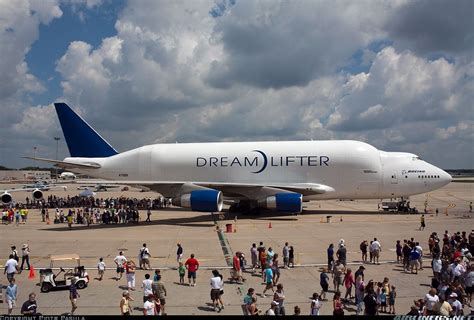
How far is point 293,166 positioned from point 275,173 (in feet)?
5.34

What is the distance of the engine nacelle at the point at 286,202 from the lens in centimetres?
Result: 2873

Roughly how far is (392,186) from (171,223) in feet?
57.7

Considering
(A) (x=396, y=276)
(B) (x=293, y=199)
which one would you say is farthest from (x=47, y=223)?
(A) (x=396, y=276)

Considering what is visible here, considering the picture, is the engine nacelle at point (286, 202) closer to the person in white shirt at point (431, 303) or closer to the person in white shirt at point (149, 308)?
the person in white shirt at point (431, 303)

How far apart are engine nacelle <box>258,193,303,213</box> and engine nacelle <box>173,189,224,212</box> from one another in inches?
159

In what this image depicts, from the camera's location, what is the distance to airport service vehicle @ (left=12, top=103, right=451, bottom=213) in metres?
29.9

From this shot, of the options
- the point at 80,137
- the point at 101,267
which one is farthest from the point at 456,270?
the point at 80,137

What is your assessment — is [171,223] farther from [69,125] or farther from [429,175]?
[429,175]

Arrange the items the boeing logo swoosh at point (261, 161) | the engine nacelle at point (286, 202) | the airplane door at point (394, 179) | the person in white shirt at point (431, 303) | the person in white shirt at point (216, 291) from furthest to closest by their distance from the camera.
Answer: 1. the boeing logo swoosh at point (261, 161)
2. the airplane door at point (394, 179)
3. the engine nacelle at point (286, 202)
4. the person in white shirt at point (216, 291)
5. the person in white shirt at point (431, 303)

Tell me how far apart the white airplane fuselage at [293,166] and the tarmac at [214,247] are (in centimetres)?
269

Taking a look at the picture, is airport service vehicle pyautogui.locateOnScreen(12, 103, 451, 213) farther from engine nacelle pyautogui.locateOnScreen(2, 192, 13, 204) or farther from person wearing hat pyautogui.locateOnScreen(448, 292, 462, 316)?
person wearing hat pyautogui.locateOnScreen(448, 292, 462, 316)

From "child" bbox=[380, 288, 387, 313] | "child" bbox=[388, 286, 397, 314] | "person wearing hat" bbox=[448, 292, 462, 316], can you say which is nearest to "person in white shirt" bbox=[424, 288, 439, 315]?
"person wearing hat" bbox=[448, 292, 462, 316]

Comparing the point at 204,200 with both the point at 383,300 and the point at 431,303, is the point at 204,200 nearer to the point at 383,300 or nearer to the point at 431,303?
the point at 383,300

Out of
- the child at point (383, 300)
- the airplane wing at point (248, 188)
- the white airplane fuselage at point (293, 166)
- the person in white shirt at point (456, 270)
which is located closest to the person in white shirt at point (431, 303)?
the child at point (383, 300)
